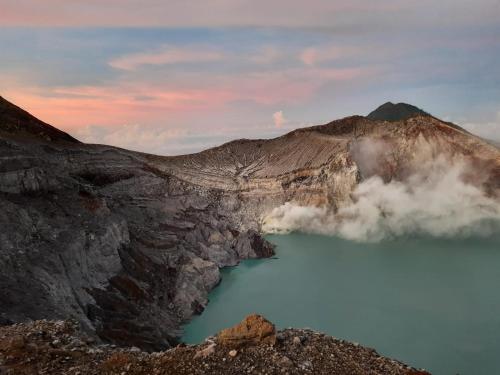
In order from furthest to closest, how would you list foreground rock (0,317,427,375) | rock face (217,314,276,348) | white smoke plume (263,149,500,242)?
white smoke plume (263,149,500,242) → rock face (217,314,276,348) → foreground rock (0,317,427,375)

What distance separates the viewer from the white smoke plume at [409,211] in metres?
55.9

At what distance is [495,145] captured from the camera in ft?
200

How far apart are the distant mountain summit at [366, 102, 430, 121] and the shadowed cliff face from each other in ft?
108

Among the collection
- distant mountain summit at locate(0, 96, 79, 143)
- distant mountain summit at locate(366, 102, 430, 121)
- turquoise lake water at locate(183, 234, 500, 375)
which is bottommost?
turquoise lake water at locate(183, 234, 500, 375)

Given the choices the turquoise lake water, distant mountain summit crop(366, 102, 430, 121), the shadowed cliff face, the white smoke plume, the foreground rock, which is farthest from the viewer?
distant mountain summit crop(366, 102, 430, 121)

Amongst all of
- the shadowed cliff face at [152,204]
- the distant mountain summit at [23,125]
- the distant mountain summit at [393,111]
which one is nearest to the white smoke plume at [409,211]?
the shadowed cliff face at [152,204]

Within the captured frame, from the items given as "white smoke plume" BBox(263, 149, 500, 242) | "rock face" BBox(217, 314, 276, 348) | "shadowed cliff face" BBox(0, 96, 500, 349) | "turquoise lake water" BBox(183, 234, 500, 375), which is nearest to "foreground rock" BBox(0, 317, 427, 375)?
"rock face" BBox(217, 314, 276, 348)

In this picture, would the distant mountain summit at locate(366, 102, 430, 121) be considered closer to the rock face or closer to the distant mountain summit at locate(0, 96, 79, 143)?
the distant mountain summit at locate(0, 96, 79, 143)

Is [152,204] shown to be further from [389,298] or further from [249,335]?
[249,335]

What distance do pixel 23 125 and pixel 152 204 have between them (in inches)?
557

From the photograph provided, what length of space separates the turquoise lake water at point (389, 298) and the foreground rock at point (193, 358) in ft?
37.6

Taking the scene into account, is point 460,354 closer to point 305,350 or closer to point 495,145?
point 305,350

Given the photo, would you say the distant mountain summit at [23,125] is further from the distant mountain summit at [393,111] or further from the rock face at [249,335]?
the distant mountain summit at [393,111]

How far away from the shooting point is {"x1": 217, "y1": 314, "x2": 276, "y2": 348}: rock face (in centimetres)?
1409
